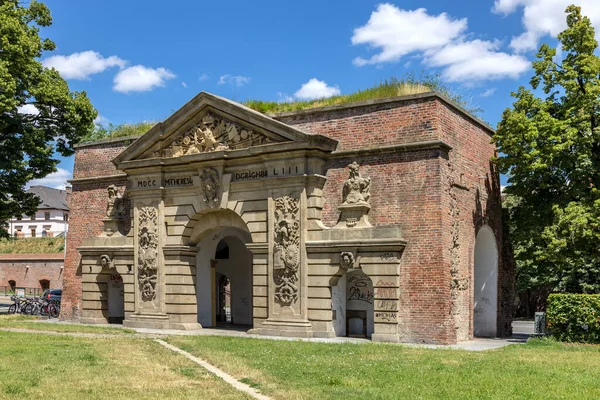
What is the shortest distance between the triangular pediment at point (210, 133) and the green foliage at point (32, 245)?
160 feet

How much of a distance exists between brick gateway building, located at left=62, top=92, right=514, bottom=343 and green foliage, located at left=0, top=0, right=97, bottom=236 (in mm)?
4668

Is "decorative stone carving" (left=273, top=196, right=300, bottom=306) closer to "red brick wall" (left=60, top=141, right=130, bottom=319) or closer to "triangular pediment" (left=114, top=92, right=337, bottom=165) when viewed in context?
"triangular pediment" (left=114, top=92, right=337, bottom=165)

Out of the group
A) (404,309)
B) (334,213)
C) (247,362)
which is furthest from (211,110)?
(247,362)

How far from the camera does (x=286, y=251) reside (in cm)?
2261

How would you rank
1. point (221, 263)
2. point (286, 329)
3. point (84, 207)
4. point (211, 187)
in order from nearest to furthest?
1. point (286, 329)
2. point (211, 187)
3. point (84, 207)
4. point (221, 263)

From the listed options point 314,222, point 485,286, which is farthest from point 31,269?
point 485,286

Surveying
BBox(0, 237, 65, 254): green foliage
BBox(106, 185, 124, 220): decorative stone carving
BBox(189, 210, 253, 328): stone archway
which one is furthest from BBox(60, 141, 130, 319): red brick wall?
BBox(0, 237, 65, 254): green foliage

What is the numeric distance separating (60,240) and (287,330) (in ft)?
184

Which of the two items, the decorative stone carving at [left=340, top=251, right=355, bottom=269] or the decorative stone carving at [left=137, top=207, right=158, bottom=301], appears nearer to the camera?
the decorative stone carving at [left=340, top=251, right=355, bottom=269]

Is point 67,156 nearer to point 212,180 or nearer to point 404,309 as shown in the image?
point 212,180

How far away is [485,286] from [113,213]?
1377 centimetres

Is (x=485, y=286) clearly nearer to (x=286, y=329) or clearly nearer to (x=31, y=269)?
(x=286, y=329)

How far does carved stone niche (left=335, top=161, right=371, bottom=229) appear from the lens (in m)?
21.9

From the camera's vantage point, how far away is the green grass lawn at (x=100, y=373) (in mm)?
12172
